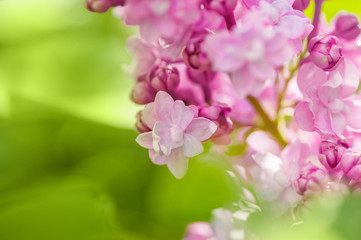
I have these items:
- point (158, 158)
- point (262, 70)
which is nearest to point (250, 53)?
point (262, 70)

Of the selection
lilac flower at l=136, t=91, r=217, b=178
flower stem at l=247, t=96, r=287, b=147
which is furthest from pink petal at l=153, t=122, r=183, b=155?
flower stem at l=247, t=96, r=287, b=147

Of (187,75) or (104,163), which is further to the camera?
(104,163)

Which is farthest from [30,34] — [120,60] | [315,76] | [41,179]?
[315,76]

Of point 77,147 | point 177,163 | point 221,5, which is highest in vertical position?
point 221,5

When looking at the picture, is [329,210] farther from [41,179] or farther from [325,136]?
[41,179]

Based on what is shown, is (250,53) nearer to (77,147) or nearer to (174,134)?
(174,134)

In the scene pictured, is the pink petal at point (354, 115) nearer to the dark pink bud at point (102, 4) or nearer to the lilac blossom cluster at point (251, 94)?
the lilac blossom cluster at point (251, 94)
